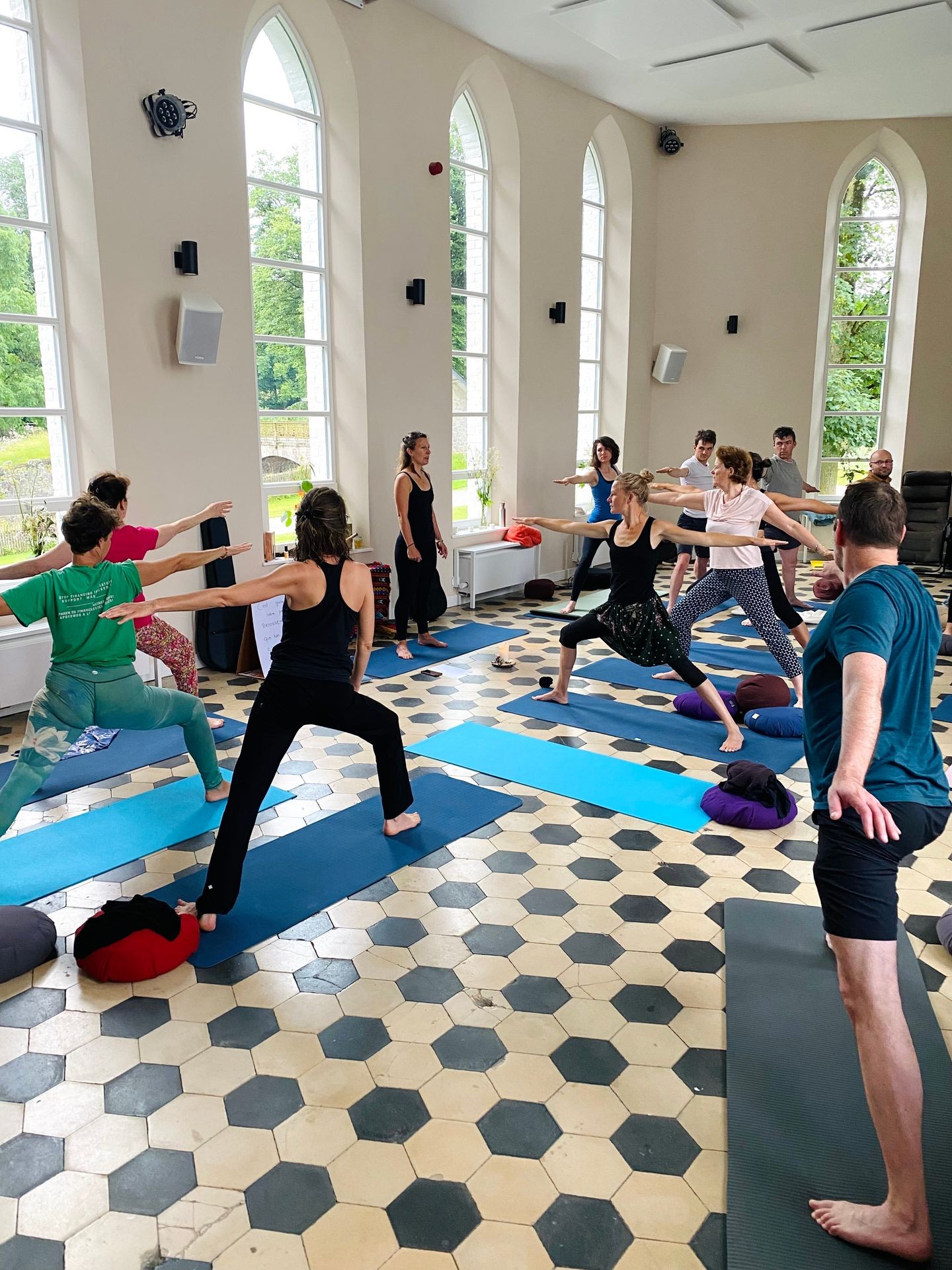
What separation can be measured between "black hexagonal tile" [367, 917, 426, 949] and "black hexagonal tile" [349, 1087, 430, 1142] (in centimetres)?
73

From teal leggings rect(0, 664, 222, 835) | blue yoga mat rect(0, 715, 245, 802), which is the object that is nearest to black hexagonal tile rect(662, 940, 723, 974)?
teal leggings rect(0, 664, 222, 835)

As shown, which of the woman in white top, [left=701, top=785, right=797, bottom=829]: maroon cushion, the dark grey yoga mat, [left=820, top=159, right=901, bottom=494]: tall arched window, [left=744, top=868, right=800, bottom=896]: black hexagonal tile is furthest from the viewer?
[left=820, top=159, right=901, bottom=494]: tall arched window

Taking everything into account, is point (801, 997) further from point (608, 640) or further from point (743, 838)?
point (608, 640)

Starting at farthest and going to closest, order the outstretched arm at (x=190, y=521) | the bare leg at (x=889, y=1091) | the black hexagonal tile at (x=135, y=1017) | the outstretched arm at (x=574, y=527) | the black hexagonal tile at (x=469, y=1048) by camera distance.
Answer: the outstretched arm at (x=574, y=527) < the outstretched arm at (x=190, y=521) < the black hexagonal tile at (x=135, y=1017) < the black hexagonal tile at (x=469, y=1048) < the bare leg at (x=889, y=1091)

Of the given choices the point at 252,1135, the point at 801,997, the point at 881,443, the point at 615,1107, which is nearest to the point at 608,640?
the point at 801,997

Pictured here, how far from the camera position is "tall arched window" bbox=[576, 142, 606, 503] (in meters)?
10.5

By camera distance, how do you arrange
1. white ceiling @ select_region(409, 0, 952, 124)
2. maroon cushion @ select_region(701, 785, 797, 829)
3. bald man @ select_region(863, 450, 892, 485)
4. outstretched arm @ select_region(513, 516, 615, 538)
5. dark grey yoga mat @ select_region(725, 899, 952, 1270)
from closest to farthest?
dark grey yoga mat @ select_region(725, 899, 952, 1270) < maroon cushion @ select_region(701, 785, 797, 829) < outstretched arm @ select_region(513, 516, 615, 538) < white ceiling @ select_region(409, 0, 952, 124) < bald man @ select_region(863, 450, 892, 485)

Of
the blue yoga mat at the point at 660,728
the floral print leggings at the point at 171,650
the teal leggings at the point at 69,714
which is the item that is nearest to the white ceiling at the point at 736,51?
the blue yoga mat at the point at 660,728

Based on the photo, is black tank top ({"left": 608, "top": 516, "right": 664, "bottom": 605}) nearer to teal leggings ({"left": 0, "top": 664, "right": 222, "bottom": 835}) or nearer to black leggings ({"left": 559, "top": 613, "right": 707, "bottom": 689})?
black leggings ({"left": 559, "top": 613, "right": 707, "bottom": 689})

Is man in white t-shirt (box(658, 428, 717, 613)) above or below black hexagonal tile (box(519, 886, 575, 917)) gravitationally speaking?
above

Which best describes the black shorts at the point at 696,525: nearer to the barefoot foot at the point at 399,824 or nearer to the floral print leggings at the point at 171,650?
the floral print leggings at the point at 171,650

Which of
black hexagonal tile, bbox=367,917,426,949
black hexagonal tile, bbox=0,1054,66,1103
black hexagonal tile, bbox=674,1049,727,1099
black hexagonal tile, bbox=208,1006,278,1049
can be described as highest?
black hexagonal tile, bbox=674,1049,727,1099

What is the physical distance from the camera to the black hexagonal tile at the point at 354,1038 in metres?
2.75

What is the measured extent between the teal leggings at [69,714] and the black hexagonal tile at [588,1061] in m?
2.16
